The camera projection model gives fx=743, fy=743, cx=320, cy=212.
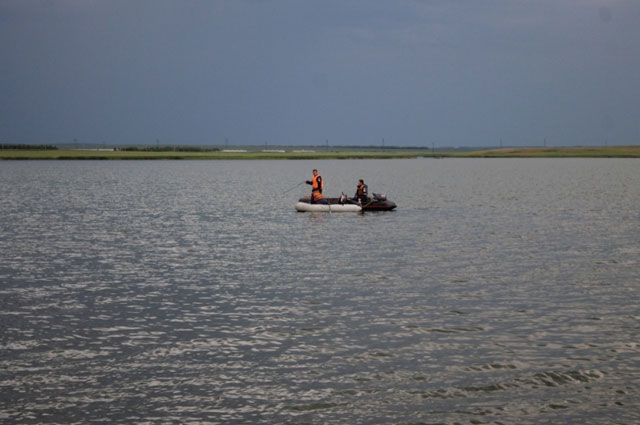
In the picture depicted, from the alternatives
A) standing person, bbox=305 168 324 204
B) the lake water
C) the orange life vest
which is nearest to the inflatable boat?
standing person, bbox=305 168 324 204

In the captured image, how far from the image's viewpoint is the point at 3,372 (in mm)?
14469

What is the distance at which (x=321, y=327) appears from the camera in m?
18.0

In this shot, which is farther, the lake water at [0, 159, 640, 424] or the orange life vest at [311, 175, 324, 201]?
the orange life vest at [311, 175, 324, 201]

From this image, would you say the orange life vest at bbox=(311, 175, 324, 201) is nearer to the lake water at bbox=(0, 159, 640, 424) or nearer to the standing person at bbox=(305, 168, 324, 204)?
the standing person at bbox=(305, 168, 324, 204)

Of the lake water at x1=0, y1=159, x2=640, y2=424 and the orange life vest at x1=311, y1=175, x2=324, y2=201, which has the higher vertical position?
the orange life vest at x1=311, y1=175, x2=324, y2=201

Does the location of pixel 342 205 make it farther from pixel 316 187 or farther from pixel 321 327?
pixel 321 327

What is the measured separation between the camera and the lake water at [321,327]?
12.8m

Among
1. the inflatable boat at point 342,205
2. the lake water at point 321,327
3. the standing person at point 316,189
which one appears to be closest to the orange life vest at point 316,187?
the standing person at point 316,189

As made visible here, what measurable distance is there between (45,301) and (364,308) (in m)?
8.93

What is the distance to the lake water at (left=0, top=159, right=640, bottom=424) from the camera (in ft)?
42.1

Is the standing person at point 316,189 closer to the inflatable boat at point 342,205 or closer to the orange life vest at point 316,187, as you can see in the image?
the orange life vest at point 316,187

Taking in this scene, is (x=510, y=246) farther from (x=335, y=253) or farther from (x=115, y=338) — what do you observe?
(x=115, y=338)

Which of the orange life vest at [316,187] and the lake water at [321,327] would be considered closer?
the lake water at [321,327]

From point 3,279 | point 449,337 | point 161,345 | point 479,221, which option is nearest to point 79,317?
point 161,345
